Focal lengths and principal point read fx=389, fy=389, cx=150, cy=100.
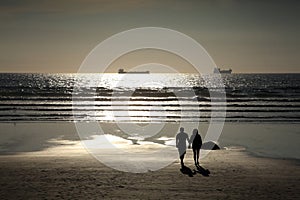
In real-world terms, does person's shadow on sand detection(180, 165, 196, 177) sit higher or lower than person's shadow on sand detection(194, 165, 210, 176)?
higher

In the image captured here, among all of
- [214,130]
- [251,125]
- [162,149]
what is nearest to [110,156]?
[162,149]

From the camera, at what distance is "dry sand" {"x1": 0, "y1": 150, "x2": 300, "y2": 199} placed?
41.5 feet

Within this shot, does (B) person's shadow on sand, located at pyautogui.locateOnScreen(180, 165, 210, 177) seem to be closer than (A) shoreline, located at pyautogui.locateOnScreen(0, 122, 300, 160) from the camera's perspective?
Yes

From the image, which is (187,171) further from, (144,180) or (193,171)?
(144,180)

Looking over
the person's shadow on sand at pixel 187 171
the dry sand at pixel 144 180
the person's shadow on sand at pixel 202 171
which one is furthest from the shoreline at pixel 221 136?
the person's shadow on sand at pixel 187 171

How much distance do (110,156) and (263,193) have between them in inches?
341

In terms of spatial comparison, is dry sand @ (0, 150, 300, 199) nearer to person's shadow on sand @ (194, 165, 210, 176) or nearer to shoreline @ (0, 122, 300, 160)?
person's shadow on sand @ (194, 165, 210, 176)

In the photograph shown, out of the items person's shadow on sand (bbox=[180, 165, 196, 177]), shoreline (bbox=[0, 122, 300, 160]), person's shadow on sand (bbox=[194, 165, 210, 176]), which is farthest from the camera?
shoreline (bbox=[0, 122, 300, 160])

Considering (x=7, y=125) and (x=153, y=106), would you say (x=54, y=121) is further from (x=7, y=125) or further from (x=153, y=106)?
(x=153, y=106)

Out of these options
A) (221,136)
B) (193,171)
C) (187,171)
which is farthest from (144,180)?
Answer: (221,136)

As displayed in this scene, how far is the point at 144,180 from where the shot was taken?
14547 millimetres

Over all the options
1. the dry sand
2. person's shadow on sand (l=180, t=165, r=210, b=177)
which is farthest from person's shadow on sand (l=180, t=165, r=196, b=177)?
the dry sand

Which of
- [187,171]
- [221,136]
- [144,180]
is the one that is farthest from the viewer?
[221,136]

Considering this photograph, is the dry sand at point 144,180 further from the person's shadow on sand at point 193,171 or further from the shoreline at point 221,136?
the shoreline at point 221,136
